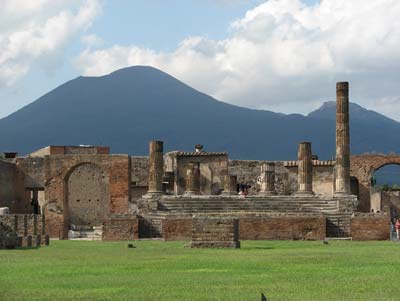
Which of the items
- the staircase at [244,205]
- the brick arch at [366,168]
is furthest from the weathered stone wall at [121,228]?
the brick arch at [366,168]

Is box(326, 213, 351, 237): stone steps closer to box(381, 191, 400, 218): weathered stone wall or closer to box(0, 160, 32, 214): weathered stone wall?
box(0, 160, 32, 214): weathered stone wall

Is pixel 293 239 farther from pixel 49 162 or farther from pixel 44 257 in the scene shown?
pixel 49 162

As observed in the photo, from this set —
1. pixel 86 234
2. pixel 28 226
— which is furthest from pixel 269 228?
pixel 86 234

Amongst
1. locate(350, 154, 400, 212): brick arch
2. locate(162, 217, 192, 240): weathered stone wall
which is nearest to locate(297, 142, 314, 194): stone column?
locate(162, 217, 192, 240): weathered stone wall

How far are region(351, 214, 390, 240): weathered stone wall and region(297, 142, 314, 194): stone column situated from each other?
10727 millimetres

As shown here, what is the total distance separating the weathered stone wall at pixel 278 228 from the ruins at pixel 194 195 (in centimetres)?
3

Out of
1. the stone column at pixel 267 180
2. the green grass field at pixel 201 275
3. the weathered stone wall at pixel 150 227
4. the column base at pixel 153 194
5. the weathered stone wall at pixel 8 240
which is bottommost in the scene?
the green grass field at pixel 201 275

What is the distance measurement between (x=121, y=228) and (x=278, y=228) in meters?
5.38

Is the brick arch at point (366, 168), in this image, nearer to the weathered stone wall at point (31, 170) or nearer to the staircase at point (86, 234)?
the staircase at point (86, 234)

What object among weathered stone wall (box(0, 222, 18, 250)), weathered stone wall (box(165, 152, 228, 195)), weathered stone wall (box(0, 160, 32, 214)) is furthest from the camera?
weathered stone wall (box(165, 152, 228, 195))

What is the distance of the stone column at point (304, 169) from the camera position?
45.0 meters

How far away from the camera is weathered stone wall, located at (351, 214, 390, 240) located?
33.0 metres

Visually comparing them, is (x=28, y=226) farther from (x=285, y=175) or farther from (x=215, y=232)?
(x=285, y=175)

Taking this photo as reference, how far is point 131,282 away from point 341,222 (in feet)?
68.2
